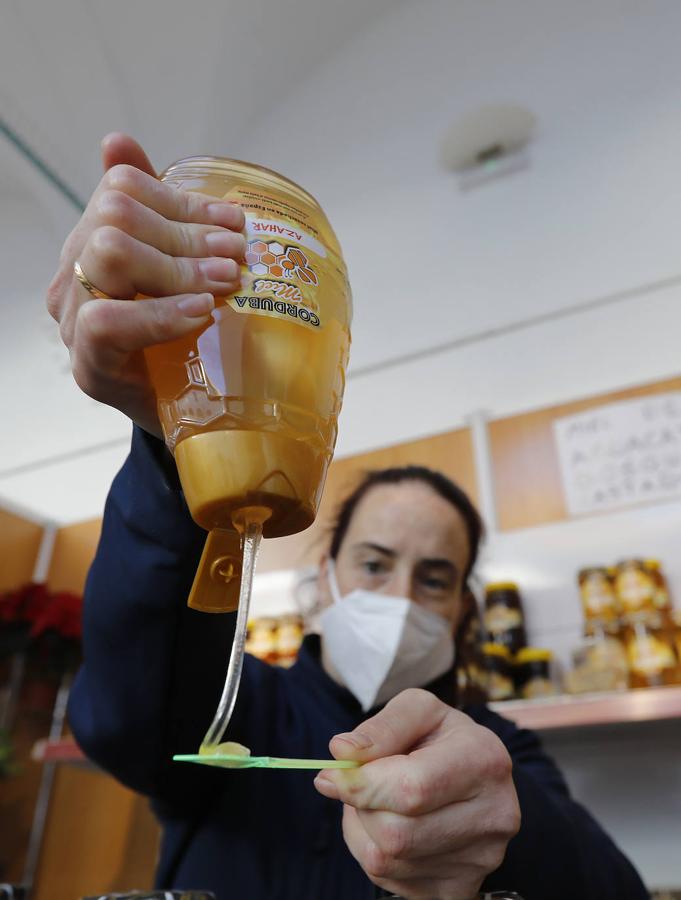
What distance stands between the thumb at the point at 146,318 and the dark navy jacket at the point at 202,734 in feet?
0.37

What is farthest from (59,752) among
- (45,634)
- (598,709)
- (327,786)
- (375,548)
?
(327,786)

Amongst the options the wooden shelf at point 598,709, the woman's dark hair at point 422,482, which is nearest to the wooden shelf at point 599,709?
the wooden shelf at point 598,709

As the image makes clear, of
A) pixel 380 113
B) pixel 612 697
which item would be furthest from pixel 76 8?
A: pixel 612 697

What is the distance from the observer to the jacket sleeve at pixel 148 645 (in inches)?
17.1

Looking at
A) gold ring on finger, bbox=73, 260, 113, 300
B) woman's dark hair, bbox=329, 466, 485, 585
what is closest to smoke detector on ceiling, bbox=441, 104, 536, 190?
woman's dark hair, bbox=329, 466, 485, 585

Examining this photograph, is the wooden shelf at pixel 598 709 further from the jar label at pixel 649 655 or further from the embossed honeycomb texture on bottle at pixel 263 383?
the embossed honeycomb texture on bottle at pixel 263 383

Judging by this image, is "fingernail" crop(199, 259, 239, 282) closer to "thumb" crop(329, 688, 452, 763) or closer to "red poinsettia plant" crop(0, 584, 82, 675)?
"thumb" crop(329, 688, 452, 763)

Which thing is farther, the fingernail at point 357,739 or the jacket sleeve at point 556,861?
the jacket sleeve at point 556,861

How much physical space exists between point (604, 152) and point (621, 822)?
4.04 feet

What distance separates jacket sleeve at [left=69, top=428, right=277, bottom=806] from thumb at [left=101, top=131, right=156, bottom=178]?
0.47ft

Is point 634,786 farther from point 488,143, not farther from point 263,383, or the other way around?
point 263,383

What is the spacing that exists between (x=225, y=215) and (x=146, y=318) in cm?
6

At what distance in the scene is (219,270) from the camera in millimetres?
293

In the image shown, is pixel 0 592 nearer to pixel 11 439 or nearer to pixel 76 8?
pixel 11 439
